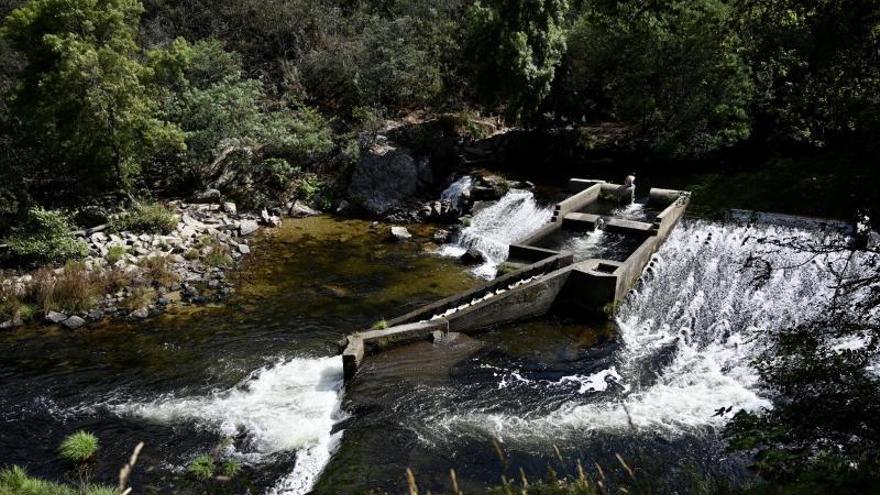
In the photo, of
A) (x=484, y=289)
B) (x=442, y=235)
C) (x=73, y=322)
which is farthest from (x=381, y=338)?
(x=442, y=235)

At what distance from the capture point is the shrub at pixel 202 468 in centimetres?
842

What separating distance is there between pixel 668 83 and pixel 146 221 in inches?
765

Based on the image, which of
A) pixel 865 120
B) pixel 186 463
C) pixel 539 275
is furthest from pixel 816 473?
pixel 539 275

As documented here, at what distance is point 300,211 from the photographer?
21344 mm

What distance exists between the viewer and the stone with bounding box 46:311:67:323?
13.3 m

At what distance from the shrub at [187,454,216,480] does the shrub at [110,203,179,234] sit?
432 inches

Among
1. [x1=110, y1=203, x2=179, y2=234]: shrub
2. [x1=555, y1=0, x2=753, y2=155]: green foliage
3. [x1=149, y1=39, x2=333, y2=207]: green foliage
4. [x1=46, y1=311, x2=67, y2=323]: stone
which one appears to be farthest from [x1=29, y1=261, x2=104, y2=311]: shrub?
[x1=555, y1=0, x2=753, y2=155]: green foliage

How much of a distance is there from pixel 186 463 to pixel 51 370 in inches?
196

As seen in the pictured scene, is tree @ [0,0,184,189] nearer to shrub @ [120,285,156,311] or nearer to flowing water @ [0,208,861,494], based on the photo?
shrub @ [120,285,156,311]

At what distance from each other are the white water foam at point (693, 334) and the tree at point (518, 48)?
8760 mm

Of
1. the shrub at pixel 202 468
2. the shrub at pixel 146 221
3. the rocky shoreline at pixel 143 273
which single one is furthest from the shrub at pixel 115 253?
the shrub at pixel 202 468

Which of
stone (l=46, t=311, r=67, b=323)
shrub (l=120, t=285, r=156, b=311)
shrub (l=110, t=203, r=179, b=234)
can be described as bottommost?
stone (l=46, t=311, r=67, b=323)

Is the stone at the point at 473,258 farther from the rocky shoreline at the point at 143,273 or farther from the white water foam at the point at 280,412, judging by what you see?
the rocky shoreline at the point at 143,273

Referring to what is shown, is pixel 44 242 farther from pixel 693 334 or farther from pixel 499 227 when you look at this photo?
pixel 693 334
